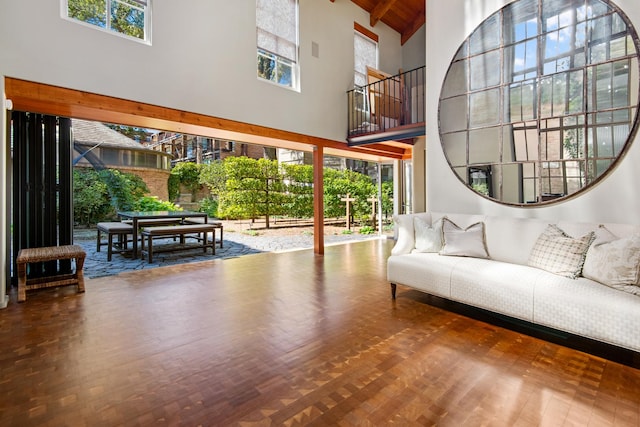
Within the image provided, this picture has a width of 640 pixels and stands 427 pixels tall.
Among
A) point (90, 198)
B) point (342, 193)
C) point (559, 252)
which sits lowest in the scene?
point (559, 252)

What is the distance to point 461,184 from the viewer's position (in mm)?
4266

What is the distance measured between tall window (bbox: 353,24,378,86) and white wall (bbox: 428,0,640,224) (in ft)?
9.35

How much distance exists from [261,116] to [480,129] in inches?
131

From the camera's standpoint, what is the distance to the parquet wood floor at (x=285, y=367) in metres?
1.75

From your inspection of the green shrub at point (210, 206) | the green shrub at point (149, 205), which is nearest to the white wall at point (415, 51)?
the green shrub at point (210, 206)

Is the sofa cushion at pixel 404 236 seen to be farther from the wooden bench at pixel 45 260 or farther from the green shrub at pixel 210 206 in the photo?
the green shrub at pixel 210 206

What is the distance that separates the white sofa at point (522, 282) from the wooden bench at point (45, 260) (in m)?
3.68

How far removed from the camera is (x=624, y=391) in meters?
1.95

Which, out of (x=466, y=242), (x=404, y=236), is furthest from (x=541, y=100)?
(x=404, y=236)

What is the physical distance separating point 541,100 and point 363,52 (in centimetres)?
488

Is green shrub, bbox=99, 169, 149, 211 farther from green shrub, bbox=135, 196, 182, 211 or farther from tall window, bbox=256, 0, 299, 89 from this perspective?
tall window, bbox=256, 0, 299, 89

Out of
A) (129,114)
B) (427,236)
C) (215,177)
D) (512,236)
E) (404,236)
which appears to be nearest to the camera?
(512,236)

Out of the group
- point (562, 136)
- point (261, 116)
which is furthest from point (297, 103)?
point (562, 136)

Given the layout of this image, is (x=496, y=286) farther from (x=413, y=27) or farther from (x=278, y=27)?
(x=413, y=27)
